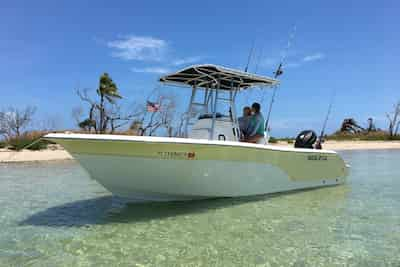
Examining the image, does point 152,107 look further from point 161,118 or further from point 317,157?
point 317,157

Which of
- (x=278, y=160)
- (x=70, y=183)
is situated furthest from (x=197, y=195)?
(x=70, y=183)

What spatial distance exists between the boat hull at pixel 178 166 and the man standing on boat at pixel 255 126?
668 mm

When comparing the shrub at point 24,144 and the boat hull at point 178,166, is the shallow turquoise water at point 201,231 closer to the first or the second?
the boat hull at point 178,166

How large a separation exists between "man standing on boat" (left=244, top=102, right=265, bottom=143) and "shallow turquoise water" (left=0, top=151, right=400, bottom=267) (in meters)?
1.42

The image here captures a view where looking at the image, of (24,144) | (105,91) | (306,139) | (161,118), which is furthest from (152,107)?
(105,91)

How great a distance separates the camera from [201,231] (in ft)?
14.9

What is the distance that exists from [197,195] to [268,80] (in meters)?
3.27

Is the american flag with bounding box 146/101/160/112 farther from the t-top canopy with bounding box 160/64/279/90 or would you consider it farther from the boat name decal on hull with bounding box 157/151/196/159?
the boat name decal on hull with bounding box 157/151/196/159

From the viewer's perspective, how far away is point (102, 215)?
17.9ft

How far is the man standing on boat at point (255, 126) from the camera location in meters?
7.38

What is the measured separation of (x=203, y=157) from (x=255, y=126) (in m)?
2.26

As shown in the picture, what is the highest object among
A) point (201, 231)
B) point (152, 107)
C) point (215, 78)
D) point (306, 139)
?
point (215, 78)

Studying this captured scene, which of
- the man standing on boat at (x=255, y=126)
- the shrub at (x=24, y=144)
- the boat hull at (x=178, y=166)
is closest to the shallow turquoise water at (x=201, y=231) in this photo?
the boat hull at (x=178, y=166)

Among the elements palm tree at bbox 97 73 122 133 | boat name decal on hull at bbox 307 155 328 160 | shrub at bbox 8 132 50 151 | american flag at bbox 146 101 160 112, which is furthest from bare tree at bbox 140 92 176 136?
palm tree at bbox 97 73 122 133
